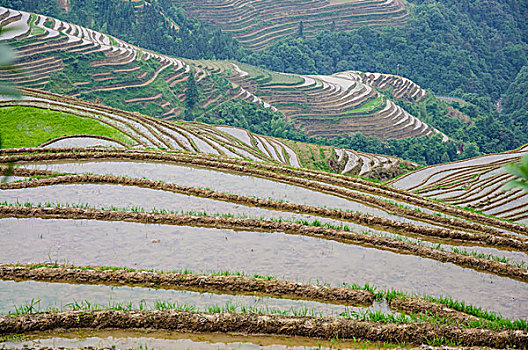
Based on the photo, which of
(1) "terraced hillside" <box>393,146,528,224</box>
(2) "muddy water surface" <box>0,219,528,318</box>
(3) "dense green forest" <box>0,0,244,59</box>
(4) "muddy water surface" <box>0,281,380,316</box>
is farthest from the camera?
(3) "dense green forest" <box>0,0,244,59</box>

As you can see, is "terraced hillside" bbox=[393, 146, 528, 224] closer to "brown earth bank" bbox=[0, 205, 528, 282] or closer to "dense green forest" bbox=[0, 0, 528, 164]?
"brown earth bank" bbox=[0, 205, 528, 282]

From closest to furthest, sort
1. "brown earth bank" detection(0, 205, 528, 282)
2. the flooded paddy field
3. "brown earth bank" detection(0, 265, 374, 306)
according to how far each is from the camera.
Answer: "brown earth bank" detection(0, 265, 374, 306), "brown earth bank" detection(0, 205, 528, 282), the flooded paddy field

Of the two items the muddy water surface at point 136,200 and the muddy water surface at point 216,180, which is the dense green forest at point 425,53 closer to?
the muddy water surface at point 216,180

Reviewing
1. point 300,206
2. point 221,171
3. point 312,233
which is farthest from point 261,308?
point 221,171

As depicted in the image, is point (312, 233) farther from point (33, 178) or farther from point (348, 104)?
point (348, 104)

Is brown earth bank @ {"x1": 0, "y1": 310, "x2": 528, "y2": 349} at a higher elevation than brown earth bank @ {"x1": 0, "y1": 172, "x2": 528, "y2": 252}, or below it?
below

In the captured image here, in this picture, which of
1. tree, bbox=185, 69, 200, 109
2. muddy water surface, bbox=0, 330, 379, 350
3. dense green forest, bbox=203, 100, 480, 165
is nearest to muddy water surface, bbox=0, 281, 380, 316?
muddy water surface, bbox=0, 330, 379, 350
